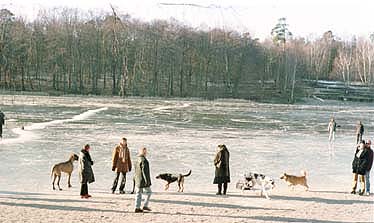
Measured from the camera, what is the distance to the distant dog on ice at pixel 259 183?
12656 mm

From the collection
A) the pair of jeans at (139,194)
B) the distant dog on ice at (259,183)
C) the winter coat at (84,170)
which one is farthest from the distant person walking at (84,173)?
the distant dog on ice at (259,183)

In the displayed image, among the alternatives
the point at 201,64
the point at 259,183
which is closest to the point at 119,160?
the point at 259,183

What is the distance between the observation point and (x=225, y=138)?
26391 mm

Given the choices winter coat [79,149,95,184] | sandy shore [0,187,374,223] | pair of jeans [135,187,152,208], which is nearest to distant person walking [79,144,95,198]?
winter coat [79,149,95,184]

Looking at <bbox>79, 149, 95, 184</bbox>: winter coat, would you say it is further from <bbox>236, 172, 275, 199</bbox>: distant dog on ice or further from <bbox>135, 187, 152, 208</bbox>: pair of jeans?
<bbox>236, 172, 275, 199</bbox>: distant dog on ice

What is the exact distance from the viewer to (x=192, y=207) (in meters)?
11.4

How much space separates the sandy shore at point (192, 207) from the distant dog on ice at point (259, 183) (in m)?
0.19

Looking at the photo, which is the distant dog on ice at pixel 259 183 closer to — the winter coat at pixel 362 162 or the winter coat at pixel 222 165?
the winter coat at pixel 222 165

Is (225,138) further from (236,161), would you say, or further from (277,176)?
(277,176)

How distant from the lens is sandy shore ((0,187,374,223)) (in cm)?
1035

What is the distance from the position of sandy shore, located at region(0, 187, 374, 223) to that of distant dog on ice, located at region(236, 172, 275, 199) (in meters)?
0.19

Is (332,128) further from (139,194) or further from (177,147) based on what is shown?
(139,194)

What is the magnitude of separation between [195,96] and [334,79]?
39.0 m

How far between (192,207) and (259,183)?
7.39 feet
